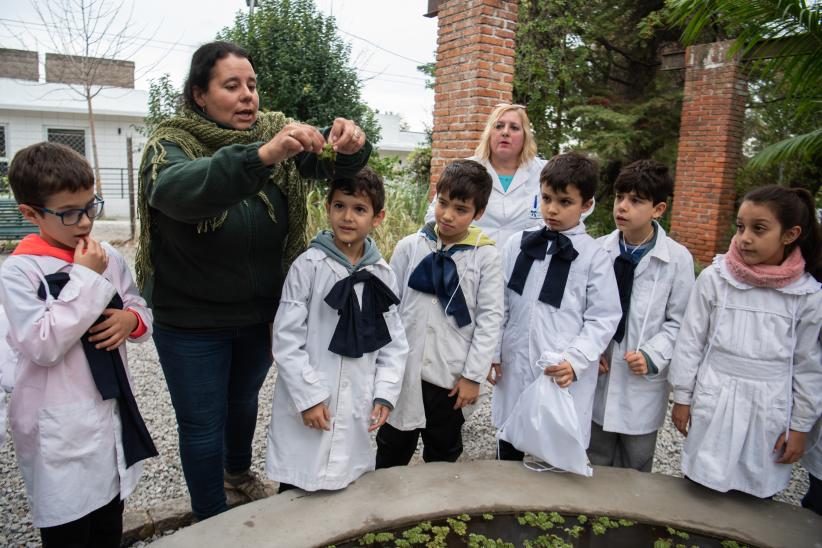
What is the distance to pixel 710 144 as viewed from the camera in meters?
8.80

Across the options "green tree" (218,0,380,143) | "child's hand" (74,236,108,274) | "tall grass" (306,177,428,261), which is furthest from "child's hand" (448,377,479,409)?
"green tree" (218,0,380,143)

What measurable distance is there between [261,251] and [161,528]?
136 cm

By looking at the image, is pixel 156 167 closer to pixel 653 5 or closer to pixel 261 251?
pixel 261 251

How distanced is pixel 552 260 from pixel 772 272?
2.67 feet

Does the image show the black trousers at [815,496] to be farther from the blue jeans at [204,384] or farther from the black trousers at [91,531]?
the black trousers at [91,531]

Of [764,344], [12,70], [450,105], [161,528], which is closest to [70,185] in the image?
[161,528]

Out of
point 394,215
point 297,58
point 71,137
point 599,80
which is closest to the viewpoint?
point 394,215

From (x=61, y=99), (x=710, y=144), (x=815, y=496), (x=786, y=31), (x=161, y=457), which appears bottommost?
(x=161, y=457)

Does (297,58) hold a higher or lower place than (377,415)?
higher

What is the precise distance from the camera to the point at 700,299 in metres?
2.31

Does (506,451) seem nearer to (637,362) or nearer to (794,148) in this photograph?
(637,362)

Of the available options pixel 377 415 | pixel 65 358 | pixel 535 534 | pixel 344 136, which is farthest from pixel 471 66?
pixel 65 358

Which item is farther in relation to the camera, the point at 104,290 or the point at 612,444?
the point at 612,444

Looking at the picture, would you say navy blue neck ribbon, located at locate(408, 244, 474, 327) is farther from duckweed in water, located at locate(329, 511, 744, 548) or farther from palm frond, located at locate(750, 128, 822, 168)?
palm frond, located at locate(750, 128, 822, 168)
